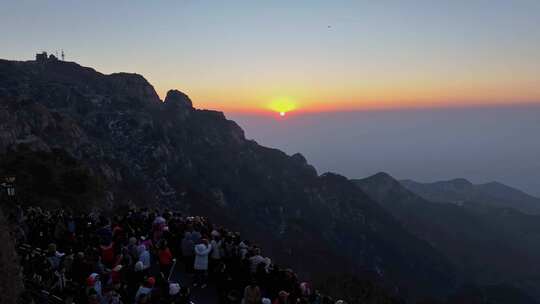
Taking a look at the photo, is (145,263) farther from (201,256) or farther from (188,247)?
(188,247)

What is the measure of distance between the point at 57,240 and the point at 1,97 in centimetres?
8136

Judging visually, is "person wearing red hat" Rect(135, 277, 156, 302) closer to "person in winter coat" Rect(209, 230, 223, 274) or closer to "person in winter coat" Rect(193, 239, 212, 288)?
"person in winter coat" Rect(193, 239, 212, 288)

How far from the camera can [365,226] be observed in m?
138

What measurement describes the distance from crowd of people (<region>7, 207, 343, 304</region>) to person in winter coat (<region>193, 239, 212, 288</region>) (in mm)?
37

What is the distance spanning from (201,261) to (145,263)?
2.11 meters

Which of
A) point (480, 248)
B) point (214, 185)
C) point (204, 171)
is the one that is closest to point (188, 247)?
point (214, 185)

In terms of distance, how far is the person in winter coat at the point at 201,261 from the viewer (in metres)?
17.1

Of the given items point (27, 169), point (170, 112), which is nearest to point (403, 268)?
point (170, 112)

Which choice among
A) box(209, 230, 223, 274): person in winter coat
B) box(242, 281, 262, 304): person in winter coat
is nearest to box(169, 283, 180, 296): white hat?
box(242, 281, 262, 304): person in winter coat

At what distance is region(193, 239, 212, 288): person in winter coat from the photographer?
17.1m

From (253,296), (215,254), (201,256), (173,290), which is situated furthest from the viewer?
(215,254)

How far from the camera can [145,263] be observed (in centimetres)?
1614

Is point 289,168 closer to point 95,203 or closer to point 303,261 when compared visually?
point 303,261

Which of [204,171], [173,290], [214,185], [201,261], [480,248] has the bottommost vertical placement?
[480,248]
